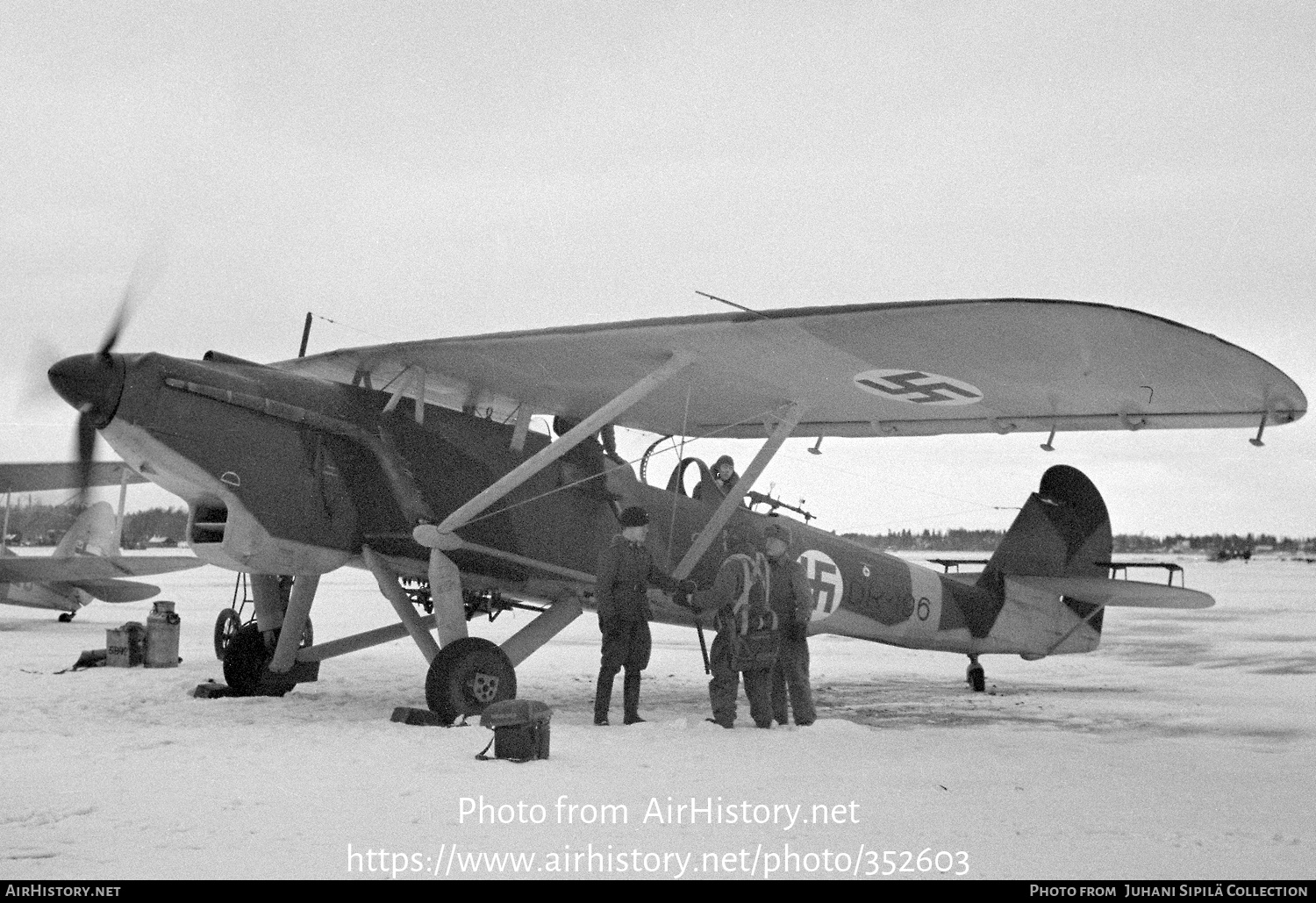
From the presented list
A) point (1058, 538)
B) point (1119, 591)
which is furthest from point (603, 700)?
point (1058, 538)

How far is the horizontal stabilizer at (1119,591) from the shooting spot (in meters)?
10.7

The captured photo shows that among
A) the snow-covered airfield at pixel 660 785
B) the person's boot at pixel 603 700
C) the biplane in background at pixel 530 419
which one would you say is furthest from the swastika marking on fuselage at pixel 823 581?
the person's boot at pixel 603 700

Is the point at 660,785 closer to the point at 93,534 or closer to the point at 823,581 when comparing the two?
the point at 823,581

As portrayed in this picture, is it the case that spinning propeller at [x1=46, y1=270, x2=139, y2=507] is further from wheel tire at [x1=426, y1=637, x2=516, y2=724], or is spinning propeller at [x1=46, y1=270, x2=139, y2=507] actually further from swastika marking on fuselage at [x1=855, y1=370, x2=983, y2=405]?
swastika marking on fuselage at [x1=855, y1=370, x2=983, y2=405]

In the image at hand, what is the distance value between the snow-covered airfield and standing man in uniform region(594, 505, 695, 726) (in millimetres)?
409

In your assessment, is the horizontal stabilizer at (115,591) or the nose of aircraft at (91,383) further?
the horizontal stabilizer at (115,591)

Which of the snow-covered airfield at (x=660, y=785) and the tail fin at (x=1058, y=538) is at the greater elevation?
the tail fin at (x=1058, y=538)

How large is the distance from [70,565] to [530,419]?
12763mm

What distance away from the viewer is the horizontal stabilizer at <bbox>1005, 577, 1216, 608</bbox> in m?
10.7

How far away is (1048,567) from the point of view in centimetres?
1275

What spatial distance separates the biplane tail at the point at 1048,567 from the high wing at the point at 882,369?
96.0 inches

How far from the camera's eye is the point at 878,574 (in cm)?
1185

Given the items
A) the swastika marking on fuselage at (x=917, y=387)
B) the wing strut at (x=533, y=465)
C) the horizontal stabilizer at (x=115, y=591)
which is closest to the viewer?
the wing strut at (x=533, y=465)

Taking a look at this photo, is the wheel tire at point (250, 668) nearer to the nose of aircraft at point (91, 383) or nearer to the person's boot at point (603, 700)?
the nose of aircraft at point (91, 383)
